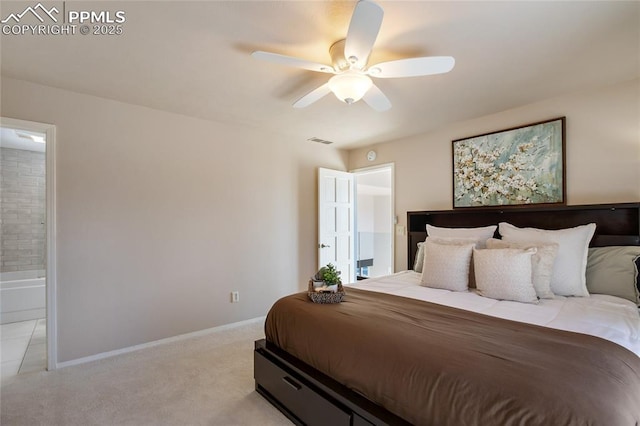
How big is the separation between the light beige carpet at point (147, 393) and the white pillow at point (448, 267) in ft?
5.07

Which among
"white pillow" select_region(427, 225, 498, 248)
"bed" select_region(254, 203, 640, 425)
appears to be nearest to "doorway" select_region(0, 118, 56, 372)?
"bed" select_region(254, 203, 640, 425)

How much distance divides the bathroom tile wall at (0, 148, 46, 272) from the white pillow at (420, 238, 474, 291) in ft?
19.2

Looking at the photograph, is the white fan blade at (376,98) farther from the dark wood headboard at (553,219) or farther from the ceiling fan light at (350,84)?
the dark wood headboard at (553,219)

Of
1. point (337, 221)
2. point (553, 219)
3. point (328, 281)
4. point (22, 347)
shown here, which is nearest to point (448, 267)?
point (328, 281)

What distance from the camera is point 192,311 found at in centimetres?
339

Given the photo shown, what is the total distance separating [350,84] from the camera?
77.4 inches

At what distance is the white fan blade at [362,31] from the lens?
53.3 inches

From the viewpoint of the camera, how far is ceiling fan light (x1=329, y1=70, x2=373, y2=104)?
1.94 m

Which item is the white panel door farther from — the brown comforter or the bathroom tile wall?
the bathroom tile wall

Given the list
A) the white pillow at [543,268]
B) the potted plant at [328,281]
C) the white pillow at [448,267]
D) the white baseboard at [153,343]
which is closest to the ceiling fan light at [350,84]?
the potted plant at [328,281]

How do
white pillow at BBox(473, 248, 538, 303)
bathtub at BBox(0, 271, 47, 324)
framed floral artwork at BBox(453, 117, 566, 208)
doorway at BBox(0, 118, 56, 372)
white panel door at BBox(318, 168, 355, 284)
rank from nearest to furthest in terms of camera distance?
white pillow at BBox(473, 248, 538, 303) → doorway at BBox(0, 118, 56, 372) → framed floral artwork at BBox(453, 117, 566, 208) → bathtub at BBox(0, 271, 47, 324) → white panel door at BBox(318, 168, 355, 284)

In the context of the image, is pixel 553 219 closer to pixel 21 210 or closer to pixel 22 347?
pixel 22 347

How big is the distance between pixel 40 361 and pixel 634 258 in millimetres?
4949

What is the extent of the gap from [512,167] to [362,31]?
7.90 ft
